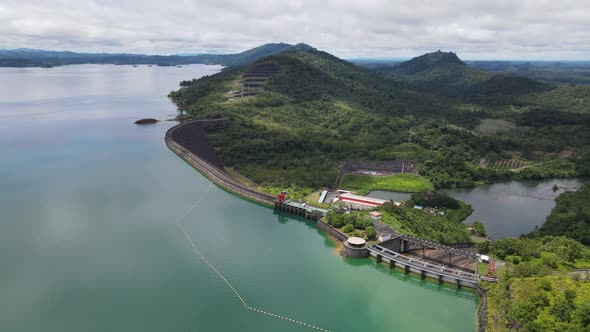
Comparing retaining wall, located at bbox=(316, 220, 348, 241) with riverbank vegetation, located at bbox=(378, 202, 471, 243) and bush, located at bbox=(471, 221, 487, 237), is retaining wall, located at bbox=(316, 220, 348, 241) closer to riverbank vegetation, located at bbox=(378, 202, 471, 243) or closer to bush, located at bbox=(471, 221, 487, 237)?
riverbank vegetation, located at bbox=(378, 202, 471, 243)

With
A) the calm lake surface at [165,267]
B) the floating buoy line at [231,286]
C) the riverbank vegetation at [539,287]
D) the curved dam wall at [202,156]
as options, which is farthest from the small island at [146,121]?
the riverbank vegetation at [539,287]

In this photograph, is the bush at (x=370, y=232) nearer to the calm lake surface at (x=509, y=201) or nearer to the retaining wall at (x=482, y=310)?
the retaining wall at (x=482, y=310)

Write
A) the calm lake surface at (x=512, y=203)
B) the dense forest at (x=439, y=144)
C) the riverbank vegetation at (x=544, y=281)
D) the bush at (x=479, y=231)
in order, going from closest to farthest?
1. the riverbank vegetation at (x=544, y=281)
2. the dense forest at (x=439, y=144)
3. the bush at (x=479, y=231)
4. the calm lake surface at (x=512, y=203)

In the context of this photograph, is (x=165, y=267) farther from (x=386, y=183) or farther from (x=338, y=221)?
(x=386, y=183)

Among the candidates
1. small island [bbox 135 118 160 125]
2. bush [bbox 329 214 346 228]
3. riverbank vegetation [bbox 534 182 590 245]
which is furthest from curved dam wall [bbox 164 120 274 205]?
riverbank vegetation [bbox 534 182 590 245]

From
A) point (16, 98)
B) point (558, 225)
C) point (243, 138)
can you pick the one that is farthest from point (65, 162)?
point (16, 98)

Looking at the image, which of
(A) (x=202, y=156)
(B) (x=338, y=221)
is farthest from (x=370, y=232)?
(A) (x=202, y=156)

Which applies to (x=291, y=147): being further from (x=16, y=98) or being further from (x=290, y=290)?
(x=16, y=98)
